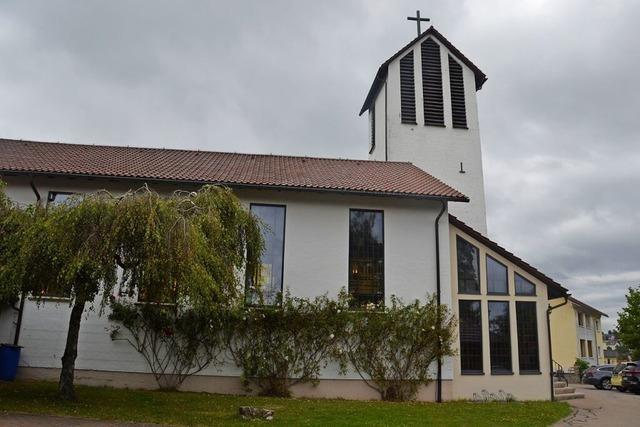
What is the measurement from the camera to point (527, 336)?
15.5 m

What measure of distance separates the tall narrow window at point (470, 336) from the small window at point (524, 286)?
4.81ft

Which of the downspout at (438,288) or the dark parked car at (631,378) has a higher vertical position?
the downspout at (438,288)

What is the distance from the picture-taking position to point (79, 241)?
9.16m

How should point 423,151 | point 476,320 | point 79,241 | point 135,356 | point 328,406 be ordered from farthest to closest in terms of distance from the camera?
1. point 423,151
2. point 476,320
3. point 135,356
4. point 328,406
5. point 79,241

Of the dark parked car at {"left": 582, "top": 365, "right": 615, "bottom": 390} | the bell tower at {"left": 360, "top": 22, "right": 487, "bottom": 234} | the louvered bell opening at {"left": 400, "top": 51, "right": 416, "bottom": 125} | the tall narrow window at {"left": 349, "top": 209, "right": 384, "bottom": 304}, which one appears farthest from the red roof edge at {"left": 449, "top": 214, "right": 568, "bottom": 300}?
the dark parked car at {"left": 582, "top": 365, "right": 615, "bottom": 390}

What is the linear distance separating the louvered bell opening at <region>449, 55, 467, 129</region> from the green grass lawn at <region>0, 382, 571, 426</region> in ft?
40.6

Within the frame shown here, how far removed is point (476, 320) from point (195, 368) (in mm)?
8002

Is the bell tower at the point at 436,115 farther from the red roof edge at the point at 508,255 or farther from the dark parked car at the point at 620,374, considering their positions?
the dark parked car at the point at 620,374

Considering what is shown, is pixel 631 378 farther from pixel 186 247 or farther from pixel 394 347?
pixel 186 247

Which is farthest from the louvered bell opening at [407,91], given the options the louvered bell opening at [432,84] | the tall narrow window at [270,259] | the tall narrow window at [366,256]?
the tall narrow window at [270,259]

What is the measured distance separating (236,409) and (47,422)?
3.69m

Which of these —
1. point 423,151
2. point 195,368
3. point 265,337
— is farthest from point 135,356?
point 423,151

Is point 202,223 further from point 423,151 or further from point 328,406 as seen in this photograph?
point 423,151

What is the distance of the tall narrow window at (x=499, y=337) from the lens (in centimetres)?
1515
